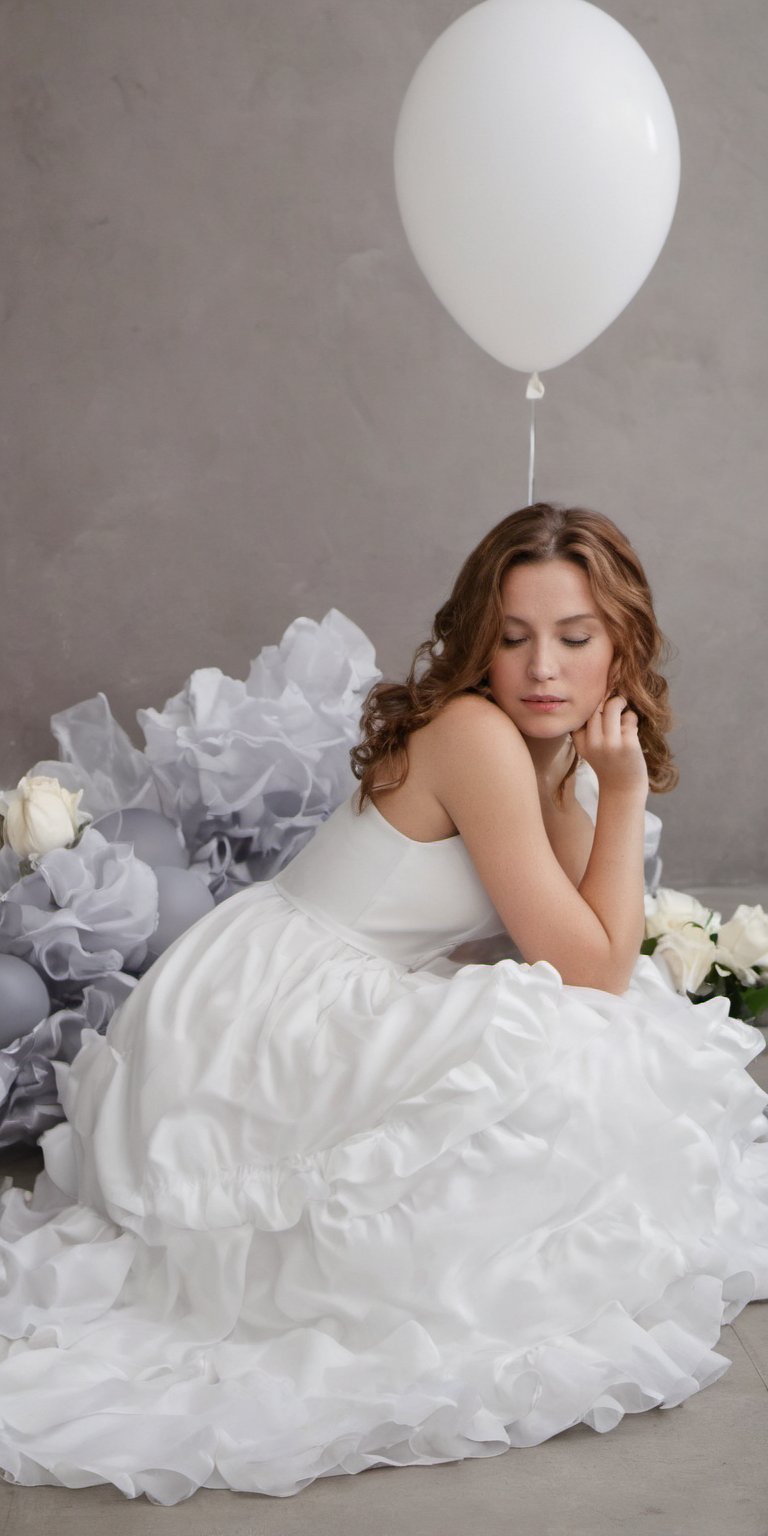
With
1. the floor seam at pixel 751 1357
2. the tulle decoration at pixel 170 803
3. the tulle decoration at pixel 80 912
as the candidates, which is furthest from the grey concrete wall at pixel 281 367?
the floor seam at pixel 751 1357

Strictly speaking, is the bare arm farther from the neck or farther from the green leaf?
the green leaf

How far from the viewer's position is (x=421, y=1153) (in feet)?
5.08

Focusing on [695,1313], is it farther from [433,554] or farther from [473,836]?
[433,554]

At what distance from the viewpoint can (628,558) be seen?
195 cm

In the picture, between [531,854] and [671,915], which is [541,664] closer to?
[531,854]

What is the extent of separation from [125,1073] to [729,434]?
2.63 meters

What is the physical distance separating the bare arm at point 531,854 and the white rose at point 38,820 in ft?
2.50

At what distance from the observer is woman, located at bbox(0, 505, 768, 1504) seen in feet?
5.01

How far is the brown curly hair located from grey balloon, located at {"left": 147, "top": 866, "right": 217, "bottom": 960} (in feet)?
1.84

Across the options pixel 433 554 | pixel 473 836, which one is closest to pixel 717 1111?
pixel 473 836

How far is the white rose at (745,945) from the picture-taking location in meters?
2.40

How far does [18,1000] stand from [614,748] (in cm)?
100

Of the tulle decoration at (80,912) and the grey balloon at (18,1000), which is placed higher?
the tulle decoration at (80,912)

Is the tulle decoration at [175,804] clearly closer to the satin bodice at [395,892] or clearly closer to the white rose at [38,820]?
the white rose at [38,820]
